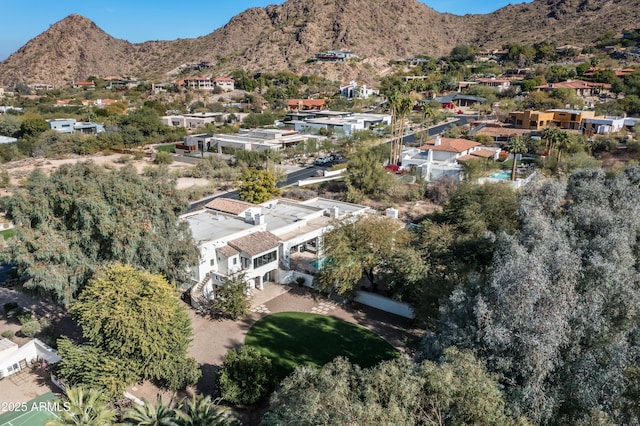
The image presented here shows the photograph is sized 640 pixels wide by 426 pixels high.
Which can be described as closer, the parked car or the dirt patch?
the dirt patch

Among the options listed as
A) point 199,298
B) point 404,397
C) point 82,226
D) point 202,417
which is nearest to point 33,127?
point 82,226

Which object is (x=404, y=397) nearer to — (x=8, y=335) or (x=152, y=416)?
(x=152, y=416)

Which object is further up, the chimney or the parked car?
the chimney

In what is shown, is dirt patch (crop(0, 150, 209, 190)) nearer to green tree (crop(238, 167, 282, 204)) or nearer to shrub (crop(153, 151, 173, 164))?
shrub (crop(153, 151, 173, 164))

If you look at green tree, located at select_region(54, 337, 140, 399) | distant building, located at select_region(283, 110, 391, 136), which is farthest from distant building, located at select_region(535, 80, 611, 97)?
green tree, located at select_region(54, 337, 140, 399)

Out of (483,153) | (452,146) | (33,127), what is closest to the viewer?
(452,146)

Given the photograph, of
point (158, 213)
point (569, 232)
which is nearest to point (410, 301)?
point (569, 232)

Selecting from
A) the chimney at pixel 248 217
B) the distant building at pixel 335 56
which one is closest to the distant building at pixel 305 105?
the distant building at pixel 335 56

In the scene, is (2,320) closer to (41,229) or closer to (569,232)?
(41,229)
